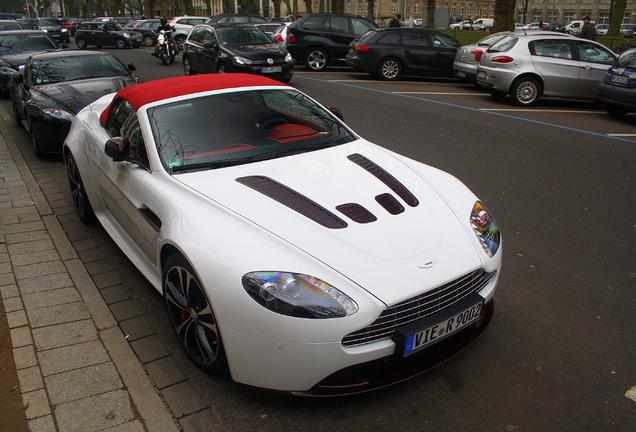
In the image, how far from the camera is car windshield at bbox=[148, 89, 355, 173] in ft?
12.0

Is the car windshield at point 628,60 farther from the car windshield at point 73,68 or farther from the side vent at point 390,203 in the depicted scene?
the side vent at point 390,203

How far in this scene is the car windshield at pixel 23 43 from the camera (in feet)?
42.7

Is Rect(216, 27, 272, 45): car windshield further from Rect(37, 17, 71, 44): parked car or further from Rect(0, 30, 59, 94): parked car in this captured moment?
Rect(37, 17, 71, 44): parked car

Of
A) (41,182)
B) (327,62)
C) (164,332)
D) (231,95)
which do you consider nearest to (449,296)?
(164,332)

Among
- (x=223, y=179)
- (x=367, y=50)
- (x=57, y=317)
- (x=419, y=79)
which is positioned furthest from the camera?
(x=419, y=79)

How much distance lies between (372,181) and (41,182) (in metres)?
5.01

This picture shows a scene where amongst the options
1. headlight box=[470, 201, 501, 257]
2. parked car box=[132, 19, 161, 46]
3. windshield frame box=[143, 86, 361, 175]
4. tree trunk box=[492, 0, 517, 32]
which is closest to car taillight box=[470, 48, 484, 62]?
tree trunk box=[492, 0, 517, 32]

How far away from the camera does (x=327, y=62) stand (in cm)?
1803

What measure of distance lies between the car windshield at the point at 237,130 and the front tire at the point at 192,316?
0.77m

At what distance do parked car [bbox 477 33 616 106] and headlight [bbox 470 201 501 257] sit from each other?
9.79 metres

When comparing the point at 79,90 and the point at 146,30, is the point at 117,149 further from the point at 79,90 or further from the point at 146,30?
the point at 146,30

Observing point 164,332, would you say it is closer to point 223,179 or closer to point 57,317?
point 57,317

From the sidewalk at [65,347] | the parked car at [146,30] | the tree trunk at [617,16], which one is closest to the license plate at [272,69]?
the sidewalk at [65,347]

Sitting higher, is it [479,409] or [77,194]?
[77,194]
